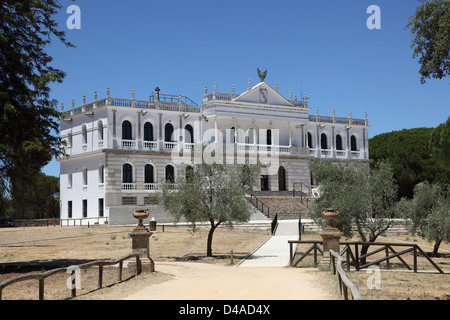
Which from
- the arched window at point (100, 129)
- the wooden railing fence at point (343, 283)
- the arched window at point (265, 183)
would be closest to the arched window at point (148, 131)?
the arched window at point (100, 129)

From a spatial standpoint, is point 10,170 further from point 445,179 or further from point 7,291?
point 445,179

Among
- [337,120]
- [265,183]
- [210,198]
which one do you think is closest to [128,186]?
[265,183]

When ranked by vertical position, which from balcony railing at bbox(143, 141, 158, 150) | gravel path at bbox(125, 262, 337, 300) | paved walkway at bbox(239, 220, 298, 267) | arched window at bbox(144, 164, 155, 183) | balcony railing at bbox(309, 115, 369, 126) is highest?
balcony railing at bbox(309, 115, 369, 126)

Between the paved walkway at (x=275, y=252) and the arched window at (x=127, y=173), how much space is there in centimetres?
1681

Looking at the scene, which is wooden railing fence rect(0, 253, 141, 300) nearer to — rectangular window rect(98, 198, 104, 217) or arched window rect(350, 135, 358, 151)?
rectangular window rect(98, 198, 104, 217)

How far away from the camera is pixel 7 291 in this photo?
1487cm

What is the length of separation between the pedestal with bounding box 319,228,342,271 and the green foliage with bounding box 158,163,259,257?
839 centimetres

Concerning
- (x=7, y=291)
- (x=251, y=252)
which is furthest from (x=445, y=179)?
(x=7, y=291)

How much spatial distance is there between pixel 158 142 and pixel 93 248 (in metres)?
22.0

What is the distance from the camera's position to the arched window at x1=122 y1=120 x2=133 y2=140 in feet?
159

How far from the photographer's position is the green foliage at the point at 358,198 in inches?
1051

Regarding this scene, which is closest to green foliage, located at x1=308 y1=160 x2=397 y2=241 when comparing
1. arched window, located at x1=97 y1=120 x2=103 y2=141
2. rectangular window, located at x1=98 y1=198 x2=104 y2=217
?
rectangular window, located at x1=98 y1=198 x2=104 y2=217

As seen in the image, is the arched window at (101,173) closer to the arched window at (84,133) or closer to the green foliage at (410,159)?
the arched window at (84,133)

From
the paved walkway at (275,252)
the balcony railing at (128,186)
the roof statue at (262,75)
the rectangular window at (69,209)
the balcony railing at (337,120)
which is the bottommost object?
the paved walkway at (275,252)
